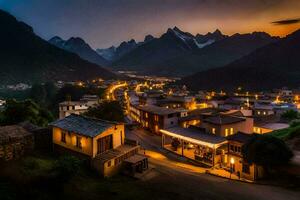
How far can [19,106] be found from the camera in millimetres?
44938

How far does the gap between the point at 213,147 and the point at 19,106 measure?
98.8 ft

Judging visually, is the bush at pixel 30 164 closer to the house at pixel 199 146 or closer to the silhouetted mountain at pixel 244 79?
the house at pixel 199 146

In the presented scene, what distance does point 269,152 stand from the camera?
26.4m

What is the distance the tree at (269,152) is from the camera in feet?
86.7

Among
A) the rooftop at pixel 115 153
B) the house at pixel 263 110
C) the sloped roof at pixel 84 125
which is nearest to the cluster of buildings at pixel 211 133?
the house at pixel 263 110

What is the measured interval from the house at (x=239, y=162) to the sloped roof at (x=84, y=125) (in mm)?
13620

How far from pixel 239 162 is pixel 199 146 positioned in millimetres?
8388

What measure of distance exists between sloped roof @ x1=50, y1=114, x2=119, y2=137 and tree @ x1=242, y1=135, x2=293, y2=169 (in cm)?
1384

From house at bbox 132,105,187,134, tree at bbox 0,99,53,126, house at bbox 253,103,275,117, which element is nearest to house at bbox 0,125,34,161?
tree at bbox 0,99,53,126

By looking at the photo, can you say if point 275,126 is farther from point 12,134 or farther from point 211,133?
point 12,134

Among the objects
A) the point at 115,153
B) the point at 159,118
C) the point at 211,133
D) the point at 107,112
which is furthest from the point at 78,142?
the point at 159,118

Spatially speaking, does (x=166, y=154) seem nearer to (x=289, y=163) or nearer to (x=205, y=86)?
(x=289, y=163)

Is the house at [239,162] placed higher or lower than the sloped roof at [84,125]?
lower

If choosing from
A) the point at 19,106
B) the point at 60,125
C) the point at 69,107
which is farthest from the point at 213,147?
the point at 69,107
